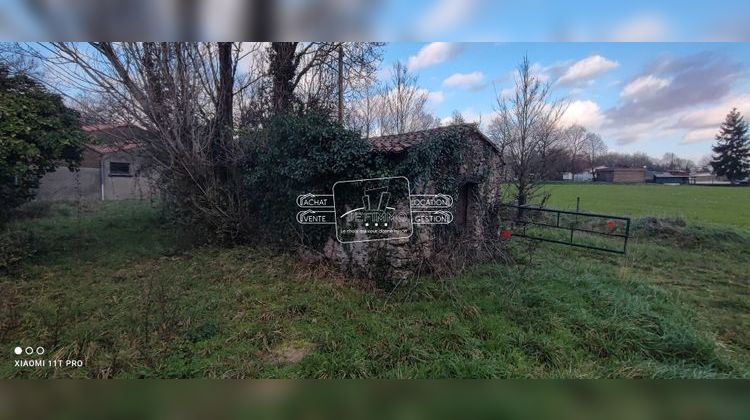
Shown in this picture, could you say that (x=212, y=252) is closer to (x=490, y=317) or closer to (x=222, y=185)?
(x=222, y=185)

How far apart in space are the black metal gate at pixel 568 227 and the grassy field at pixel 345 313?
34 centimetres

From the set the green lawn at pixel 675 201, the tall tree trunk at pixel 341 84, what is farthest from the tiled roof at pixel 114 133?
the green lawn at pixel 675 201

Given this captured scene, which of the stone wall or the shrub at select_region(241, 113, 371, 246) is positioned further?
the shrub at select_region(241, 113, 371, 246)

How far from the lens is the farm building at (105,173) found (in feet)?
9.62

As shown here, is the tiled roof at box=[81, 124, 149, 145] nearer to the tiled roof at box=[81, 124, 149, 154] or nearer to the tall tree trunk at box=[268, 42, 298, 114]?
the tiled roof at box=[81, 124, 149, 154]

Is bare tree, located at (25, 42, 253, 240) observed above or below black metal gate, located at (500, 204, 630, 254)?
above

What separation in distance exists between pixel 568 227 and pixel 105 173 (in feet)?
20.0

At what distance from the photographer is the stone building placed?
343 centimetres

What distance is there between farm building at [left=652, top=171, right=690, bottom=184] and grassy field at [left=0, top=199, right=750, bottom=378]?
2.52 ft

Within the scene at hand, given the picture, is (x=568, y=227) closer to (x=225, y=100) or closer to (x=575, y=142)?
(x=575, y=142)

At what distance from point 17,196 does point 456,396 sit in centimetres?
423

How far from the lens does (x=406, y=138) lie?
12.5 feet

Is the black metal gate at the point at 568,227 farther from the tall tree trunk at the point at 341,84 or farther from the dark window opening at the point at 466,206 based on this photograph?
the tall tree trunk at the point at 341,84

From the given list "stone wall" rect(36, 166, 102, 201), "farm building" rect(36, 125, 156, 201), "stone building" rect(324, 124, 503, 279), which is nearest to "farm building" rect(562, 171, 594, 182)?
"stone building" rect(324, 124, 503, 279)
